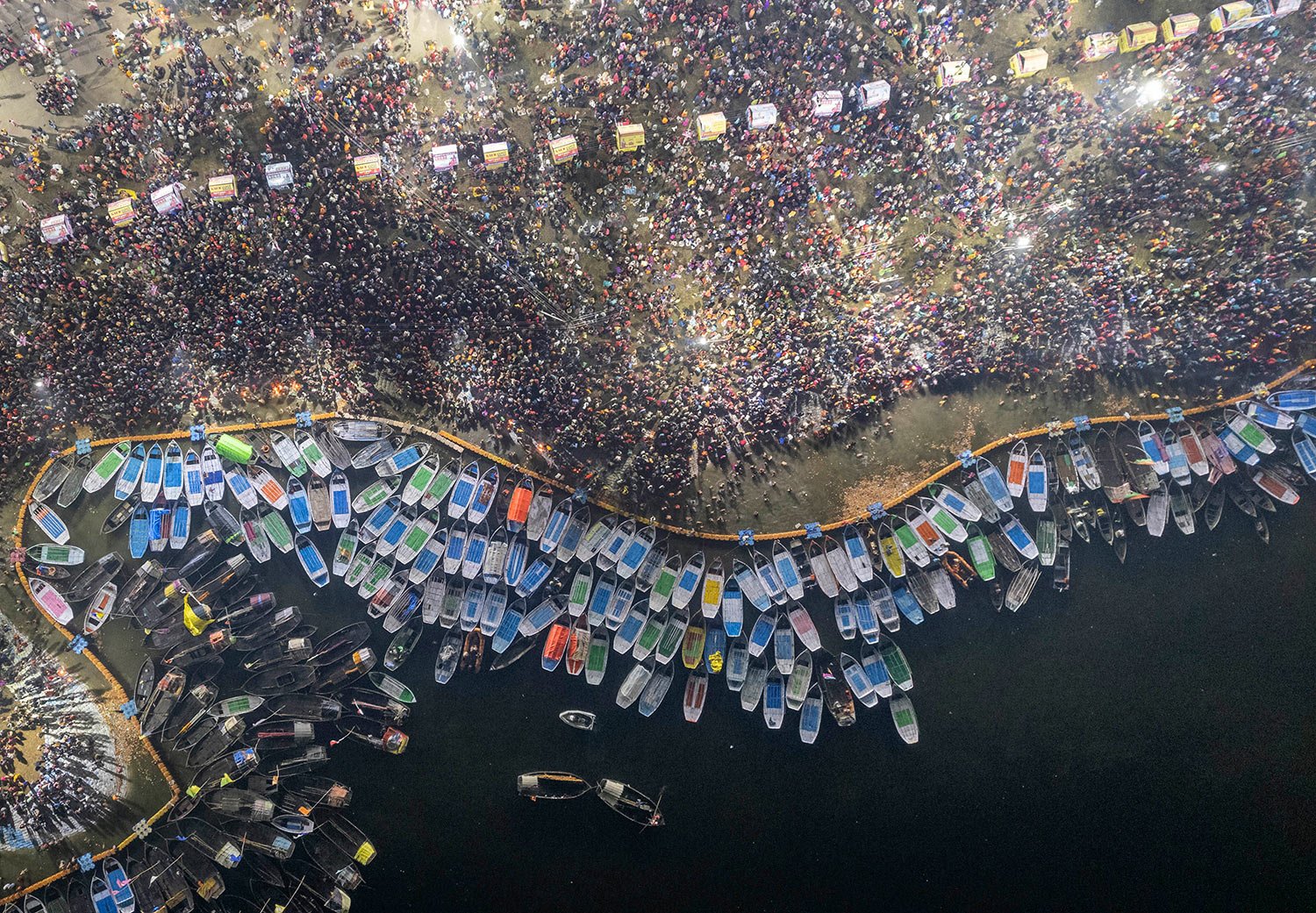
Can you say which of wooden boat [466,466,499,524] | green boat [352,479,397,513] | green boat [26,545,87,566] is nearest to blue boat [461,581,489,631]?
wooden boat [466,466,499,524]

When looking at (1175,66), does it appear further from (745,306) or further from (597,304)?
(597,304)

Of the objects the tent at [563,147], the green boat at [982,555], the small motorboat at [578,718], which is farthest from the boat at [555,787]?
the tent at [563,147]

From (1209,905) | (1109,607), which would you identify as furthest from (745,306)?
(1209,905)

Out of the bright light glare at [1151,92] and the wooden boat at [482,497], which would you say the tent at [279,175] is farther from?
the bright light glare at [1151,92]

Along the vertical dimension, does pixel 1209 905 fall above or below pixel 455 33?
below

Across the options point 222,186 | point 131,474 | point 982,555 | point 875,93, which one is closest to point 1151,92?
point 875,93
